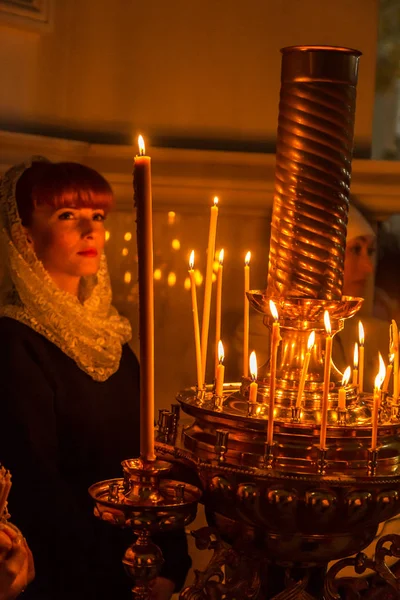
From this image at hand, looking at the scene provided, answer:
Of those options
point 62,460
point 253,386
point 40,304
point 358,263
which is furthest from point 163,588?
point 358,263

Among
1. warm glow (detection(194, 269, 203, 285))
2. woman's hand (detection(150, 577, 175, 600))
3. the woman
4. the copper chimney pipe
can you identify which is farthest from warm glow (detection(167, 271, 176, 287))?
the copper chimney pipe

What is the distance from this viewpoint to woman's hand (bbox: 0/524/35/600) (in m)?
0.76

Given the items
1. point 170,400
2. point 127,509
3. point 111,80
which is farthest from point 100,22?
point 127,509

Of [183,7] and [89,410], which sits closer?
[89,410]

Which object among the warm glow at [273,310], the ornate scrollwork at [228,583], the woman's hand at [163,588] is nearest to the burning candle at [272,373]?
the warm glow at [273,310]

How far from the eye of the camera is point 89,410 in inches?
51.9

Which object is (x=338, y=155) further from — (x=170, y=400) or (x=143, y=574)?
(x=170, y=400)

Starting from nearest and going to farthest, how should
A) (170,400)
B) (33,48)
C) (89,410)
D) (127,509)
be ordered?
(127,509)
(89,410)
(33,48)
(170,400)

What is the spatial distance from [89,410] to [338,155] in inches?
25.4

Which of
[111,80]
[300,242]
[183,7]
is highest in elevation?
[183,7]

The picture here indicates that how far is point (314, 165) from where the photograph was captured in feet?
2.55

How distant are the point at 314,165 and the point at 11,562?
1.23ft

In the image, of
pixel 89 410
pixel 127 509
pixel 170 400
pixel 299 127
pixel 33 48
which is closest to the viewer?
pixel 127 509

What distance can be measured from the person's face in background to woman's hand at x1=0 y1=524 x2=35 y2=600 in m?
0.90
